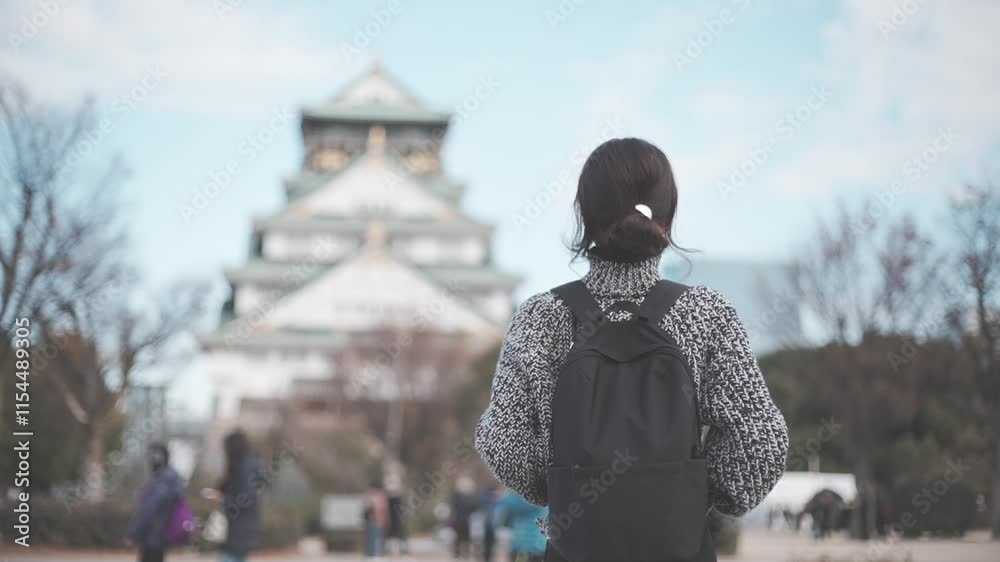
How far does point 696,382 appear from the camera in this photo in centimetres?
262

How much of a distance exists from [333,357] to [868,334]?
2702 centimetres

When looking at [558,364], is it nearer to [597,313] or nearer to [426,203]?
[597,313]

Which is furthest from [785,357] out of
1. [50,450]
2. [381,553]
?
[50,450]

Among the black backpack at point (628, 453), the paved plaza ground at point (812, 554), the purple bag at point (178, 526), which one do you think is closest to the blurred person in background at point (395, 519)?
the paved plaza ground at point (812, 554)

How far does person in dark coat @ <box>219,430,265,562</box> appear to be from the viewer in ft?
29.8

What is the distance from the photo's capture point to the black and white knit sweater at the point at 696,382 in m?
2.56

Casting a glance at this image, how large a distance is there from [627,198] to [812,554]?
14714 mm

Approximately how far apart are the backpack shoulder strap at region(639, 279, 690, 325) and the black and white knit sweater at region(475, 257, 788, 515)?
0.07ft

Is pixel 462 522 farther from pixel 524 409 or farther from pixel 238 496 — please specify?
pixel 524 409

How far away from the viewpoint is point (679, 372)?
2.49 metres

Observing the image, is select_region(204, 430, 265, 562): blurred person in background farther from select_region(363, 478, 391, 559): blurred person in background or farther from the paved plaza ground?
select_region(363, 478, 391, 559): blurred person in background

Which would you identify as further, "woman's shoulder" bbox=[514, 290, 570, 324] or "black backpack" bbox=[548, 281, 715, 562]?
"woman's shoulder" bbox=[514, 290, 570, 324]

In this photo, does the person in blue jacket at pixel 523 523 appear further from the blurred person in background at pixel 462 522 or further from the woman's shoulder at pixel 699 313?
the blurred person in background at pixel 462 522

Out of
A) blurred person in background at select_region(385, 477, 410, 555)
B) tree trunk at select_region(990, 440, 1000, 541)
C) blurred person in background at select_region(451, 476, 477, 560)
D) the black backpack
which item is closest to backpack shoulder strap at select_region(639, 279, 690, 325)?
the black backpack
